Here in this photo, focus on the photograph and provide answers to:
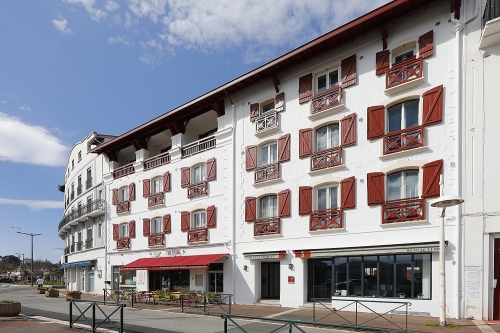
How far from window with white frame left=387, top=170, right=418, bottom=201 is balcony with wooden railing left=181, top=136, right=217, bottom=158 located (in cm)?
1114

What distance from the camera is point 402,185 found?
53.1 feet

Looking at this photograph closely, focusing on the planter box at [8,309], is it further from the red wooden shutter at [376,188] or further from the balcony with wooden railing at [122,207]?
the red wooden shutter at [376,188]

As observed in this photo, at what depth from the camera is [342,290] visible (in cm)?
1755

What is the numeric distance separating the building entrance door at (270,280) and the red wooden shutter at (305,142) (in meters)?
5.89

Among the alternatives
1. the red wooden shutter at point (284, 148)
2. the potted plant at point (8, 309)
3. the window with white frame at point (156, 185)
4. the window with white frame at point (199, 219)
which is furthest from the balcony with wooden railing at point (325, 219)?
the potted plant at point (8, 309)

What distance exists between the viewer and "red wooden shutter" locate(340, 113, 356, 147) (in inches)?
699

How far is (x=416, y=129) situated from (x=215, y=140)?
39.2 feet

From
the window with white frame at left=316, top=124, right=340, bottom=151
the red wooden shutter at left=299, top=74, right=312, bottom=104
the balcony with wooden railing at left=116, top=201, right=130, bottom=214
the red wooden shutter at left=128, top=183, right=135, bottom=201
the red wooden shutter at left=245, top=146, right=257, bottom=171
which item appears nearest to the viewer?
the window with white frame at left=316, top=124, right=340, bottom=151

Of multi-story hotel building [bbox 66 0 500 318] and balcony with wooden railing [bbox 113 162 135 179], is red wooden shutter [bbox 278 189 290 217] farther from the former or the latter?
balcony with wooden railing [bbox 113 162 135 179]

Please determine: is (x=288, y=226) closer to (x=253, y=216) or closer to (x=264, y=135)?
(x=253, y=216)

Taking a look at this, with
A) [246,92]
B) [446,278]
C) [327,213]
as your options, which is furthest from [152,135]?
[446,278]

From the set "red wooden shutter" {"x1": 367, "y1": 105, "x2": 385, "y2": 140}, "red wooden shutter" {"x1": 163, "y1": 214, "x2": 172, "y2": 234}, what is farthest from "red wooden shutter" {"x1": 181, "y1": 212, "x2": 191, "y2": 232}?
"red wooden shutter" {"x1": 367, "y1": 105, "x2": 385, "y2": 140}

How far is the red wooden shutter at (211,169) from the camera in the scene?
2384 centimetres

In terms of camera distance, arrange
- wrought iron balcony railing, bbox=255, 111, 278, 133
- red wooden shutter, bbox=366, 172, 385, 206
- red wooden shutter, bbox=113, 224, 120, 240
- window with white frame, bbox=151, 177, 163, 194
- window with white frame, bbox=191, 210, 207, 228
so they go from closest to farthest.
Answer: red wooden shutter, bbox=366, 172, 385, 206, wrought iron balcony railing, bbox=255, 111, 278, 133, window with white frame, bbox=191, 210, 207, 228, window with white frame, bbox=151, 177, 163, 194, red wooden shutter, bbox=113, 224, 120, 240
